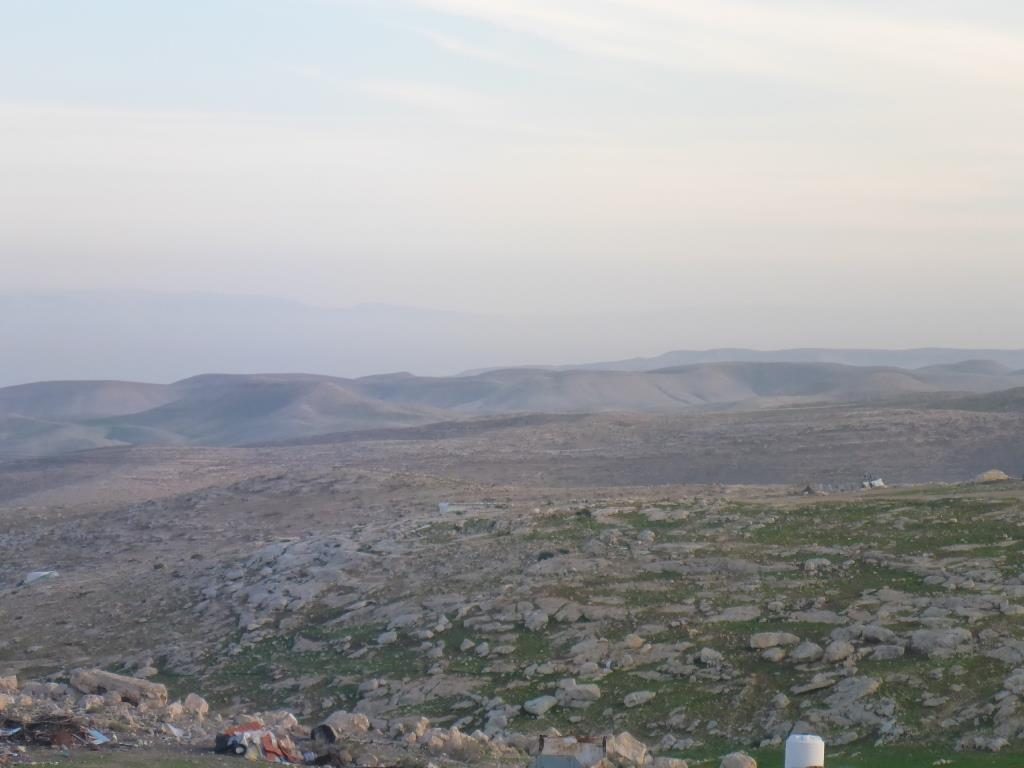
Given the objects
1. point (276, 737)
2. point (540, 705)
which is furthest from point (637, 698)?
point (276, 737)

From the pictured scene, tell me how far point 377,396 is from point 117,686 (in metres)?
131

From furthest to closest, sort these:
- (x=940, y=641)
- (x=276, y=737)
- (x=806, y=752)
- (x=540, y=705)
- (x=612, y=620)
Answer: (x=612, y=620)
(x=540, y=705)
(x=940, y=641)
(x=276, y=737)
(x=806, y=752)

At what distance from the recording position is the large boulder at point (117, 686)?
16859 mm

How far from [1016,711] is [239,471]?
49389mm

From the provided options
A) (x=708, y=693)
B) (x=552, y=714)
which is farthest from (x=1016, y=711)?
(x=552, y=714)

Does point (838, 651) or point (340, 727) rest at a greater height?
point (838, 651)

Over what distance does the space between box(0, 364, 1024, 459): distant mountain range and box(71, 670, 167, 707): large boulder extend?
3248 inches

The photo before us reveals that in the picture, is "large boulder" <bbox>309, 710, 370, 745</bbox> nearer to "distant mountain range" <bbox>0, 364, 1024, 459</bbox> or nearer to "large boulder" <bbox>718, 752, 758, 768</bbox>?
"large boulder" <bbox>718, 752, 758, 768</bbox>

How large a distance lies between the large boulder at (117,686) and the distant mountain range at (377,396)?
271 ft

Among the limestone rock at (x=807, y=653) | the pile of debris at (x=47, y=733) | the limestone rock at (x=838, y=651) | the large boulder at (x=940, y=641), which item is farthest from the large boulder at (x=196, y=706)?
the large boulder at (x=940, y=641)

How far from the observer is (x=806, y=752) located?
1158 centimetres

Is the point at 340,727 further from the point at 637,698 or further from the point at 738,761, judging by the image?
the point at 738,761

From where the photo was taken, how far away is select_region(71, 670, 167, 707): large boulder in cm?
1686

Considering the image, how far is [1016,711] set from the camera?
43.7 ft
